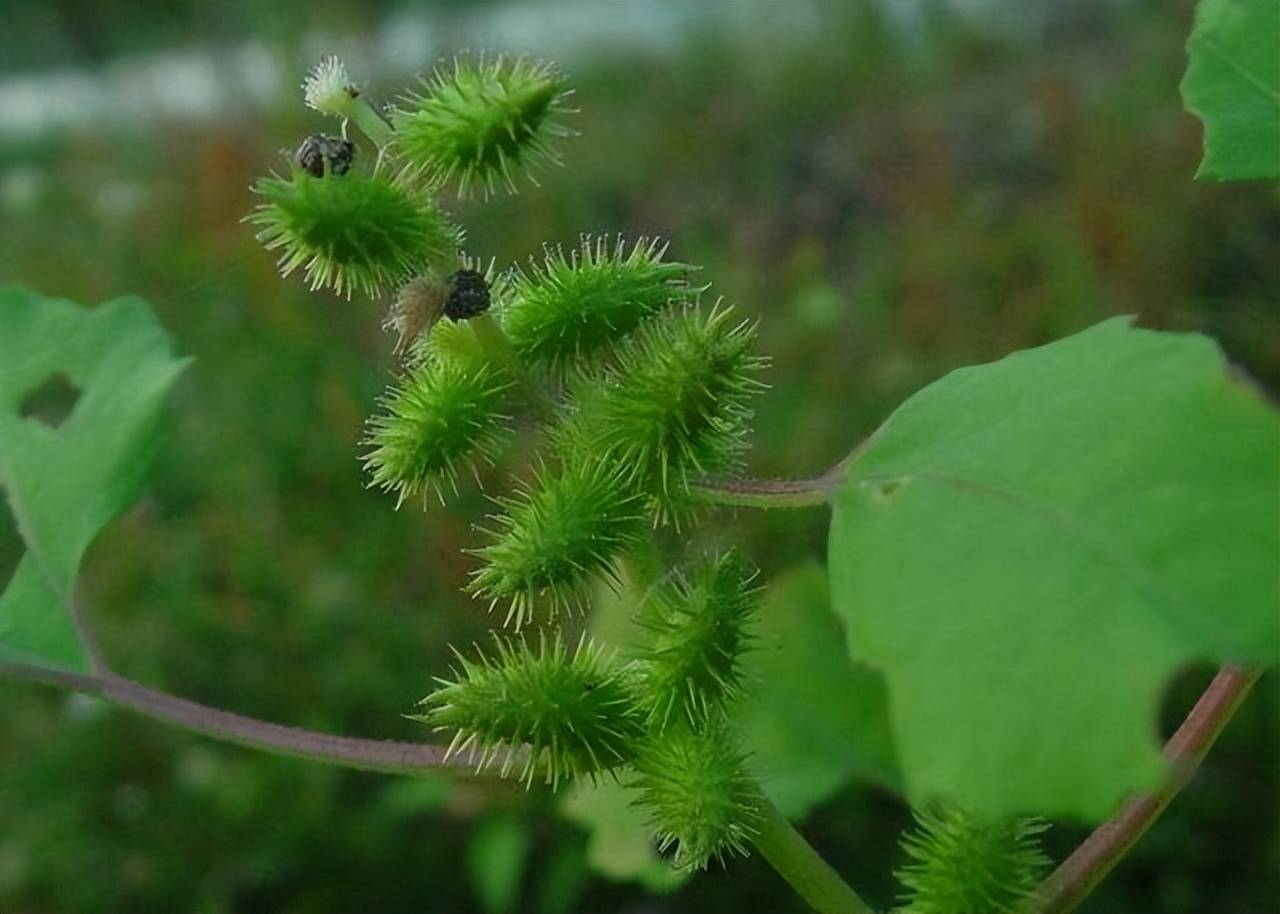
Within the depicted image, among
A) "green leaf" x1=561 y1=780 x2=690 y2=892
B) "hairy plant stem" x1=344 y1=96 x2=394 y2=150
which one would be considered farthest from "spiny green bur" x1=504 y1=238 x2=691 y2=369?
"green leaf" x1=561 y1=780 x2=690 y2=892

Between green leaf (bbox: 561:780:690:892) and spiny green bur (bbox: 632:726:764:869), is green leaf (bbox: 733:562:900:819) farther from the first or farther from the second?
spiny green bur (bbox: 632:726:764:869)

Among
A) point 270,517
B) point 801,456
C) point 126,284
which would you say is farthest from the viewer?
point 126,284

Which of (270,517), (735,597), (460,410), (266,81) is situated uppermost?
(460,410)

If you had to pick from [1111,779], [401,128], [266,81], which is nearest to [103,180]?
[266,81]

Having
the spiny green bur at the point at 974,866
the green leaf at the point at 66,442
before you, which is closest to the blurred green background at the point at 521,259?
the green leaf at the point at 66,442

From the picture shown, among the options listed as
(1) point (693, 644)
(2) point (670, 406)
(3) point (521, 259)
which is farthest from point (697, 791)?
(3) point (521, 259)

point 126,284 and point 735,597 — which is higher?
point 735,597

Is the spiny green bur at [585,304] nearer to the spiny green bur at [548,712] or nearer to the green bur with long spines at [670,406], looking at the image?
the green bur with long spines at [670,406]

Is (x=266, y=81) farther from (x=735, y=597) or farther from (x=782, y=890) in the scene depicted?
(x=735, y=597)
